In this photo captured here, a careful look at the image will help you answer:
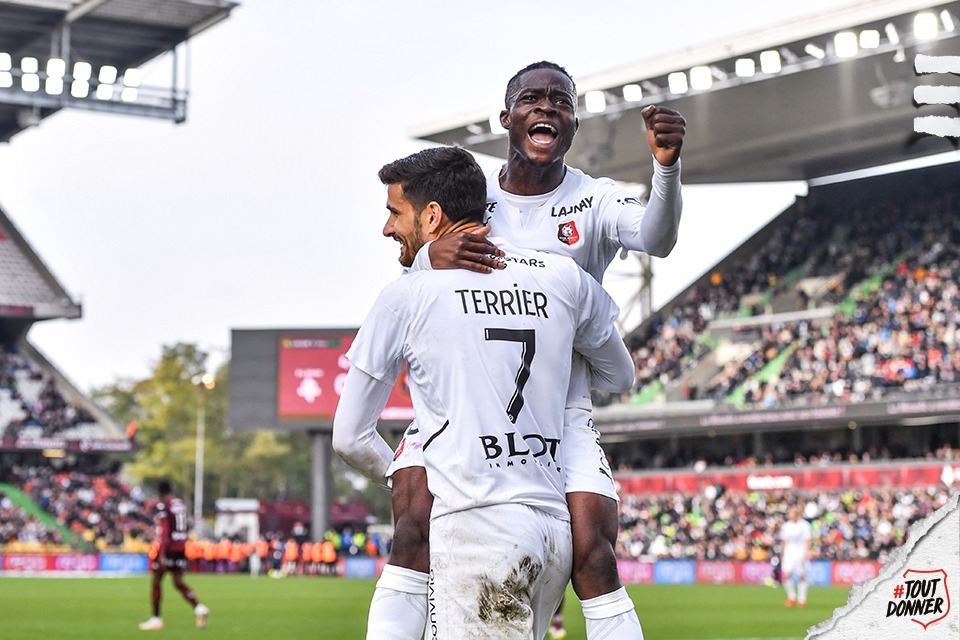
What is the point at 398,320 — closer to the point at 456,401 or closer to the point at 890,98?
the point at 456,401

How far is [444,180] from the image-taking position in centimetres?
460

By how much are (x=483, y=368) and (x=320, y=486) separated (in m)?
40.0

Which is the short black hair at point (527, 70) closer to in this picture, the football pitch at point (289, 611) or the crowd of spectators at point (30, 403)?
the football pitch at point (289, 611)

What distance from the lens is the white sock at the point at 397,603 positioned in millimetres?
4867

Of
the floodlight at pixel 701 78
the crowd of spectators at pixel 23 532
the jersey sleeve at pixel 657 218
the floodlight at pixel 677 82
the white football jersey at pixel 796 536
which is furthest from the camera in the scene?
the crowd of spectators at pixel 23 532

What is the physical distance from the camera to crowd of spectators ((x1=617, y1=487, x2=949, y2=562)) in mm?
34594

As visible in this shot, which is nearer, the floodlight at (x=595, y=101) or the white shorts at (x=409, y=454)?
the white shorts at (x=409, y=454)

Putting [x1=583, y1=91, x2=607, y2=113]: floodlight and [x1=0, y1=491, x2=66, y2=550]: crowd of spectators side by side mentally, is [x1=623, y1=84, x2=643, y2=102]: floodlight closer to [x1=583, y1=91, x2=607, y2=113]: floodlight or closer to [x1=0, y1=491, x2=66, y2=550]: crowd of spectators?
[x1=583, y1=91, x2=607, y2=113]: floodlight

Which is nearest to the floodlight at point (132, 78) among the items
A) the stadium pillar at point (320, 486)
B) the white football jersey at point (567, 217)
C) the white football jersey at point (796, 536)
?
the stadium pillar at point (320, 486)

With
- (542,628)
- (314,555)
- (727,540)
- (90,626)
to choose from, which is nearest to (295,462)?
(314,555)

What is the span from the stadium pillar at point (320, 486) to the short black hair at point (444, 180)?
38456 millimetres

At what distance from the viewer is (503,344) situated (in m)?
4.37

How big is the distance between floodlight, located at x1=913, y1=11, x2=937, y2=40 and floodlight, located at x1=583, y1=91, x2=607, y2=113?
8888 millimetres

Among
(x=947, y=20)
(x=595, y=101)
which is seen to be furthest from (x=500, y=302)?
(x=595, y=101)
